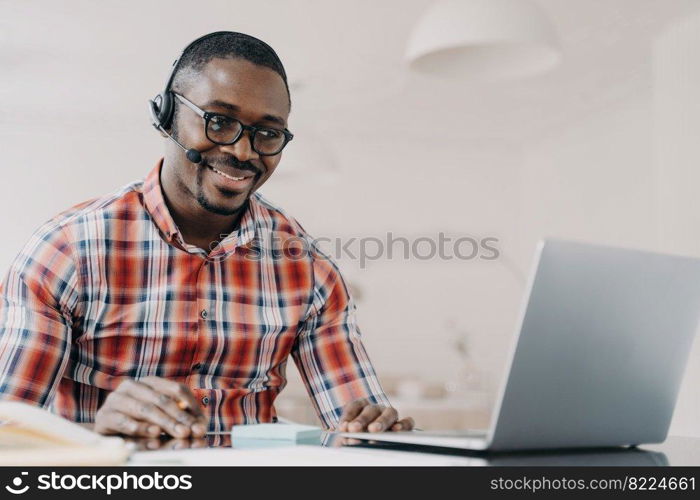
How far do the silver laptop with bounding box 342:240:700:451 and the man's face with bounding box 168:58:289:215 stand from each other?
0.74 metres

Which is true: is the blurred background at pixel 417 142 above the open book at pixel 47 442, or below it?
above

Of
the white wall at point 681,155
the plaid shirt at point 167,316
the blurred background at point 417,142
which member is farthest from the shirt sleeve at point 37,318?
the white wall at point 681,155

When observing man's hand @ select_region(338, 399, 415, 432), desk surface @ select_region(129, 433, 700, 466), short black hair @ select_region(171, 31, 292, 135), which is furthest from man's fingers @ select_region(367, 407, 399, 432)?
short black hair @ select_region(171, 31, 292, 135)

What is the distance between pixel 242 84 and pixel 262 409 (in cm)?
57

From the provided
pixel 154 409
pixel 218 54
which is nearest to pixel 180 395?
pixel 154 409

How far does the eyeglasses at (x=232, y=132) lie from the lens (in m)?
1.44

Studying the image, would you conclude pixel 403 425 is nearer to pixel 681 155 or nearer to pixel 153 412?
pixel 153 412

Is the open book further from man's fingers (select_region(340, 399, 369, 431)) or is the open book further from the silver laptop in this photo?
man's fingers (select_region(340, 399, 369, 431))

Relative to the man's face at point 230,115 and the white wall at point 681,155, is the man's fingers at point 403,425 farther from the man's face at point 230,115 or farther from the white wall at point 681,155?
the white wall at point 681,155

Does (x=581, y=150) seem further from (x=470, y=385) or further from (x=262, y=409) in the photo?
(x=262, y=409)

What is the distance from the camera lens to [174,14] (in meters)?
4.08

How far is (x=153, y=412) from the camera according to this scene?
899 millimetres

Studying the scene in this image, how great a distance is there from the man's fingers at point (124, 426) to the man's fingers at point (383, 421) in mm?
266

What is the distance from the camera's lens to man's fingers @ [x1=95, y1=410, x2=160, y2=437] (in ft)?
2.95
